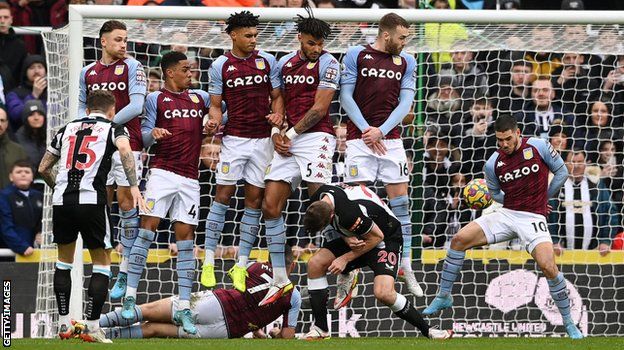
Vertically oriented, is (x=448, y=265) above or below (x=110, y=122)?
below

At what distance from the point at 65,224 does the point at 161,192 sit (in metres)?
1.59

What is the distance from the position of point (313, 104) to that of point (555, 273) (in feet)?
9.31

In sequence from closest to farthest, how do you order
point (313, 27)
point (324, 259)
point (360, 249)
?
point (360, 249)
point (324, 259)
point (313, 27)

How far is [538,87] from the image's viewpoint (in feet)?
51.0

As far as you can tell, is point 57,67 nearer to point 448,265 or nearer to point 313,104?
point 313,104

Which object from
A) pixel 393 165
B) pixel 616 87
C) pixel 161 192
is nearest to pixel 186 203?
pixel 161 192

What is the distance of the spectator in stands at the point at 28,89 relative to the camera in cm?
1652

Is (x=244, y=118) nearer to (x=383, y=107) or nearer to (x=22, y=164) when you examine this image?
(x=383, y=107)

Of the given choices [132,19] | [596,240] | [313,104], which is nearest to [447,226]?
[596,240]

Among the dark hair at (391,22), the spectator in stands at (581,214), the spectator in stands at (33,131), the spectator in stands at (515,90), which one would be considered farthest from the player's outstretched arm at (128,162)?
the spectator in stands at (581,214)

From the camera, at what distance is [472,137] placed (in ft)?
51.2

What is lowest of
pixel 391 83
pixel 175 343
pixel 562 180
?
pixel 175 343

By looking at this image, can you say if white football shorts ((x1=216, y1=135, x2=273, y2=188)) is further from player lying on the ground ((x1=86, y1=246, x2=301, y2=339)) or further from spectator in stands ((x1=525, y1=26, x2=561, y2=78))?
spectator in stands ((x1=525, y1=26, x2=561, y2=78))

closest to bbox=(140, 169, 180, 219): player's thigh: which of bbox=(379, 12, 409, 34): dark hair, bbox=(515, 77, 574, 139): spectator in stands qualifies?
bbox=(379, 12, 409, 34): dark hair
